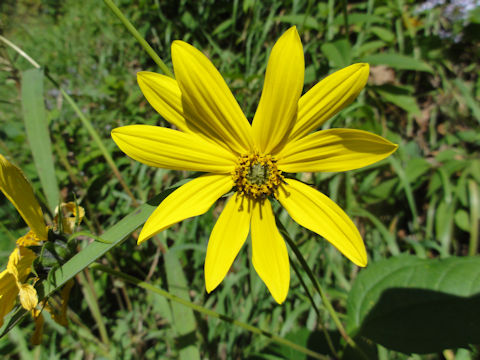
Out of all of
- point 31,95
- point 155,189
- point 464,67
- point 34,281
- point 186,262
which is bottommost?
point 186,262

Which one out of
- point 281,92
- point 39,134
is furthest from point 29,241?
point 281,92

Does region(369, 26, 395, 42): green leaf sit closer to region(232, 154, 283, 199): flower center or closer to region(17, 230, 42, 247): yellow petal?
region(232, 154, 283, 199): flower center

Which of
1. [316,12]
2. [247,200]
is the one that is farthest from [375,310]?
[316,12]

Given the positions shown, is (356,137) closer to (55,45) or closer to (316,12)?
(316,12)

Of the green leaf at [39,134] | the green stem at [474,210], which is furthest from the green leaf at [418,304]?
the green leaf at [39,134]

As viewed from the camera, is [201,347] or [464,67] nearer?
[201,347]

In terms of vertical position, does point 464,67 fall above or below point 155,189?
above

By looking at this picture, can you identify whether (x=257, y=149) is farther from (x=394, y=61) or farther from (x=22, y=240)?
(x=394, y=61)
